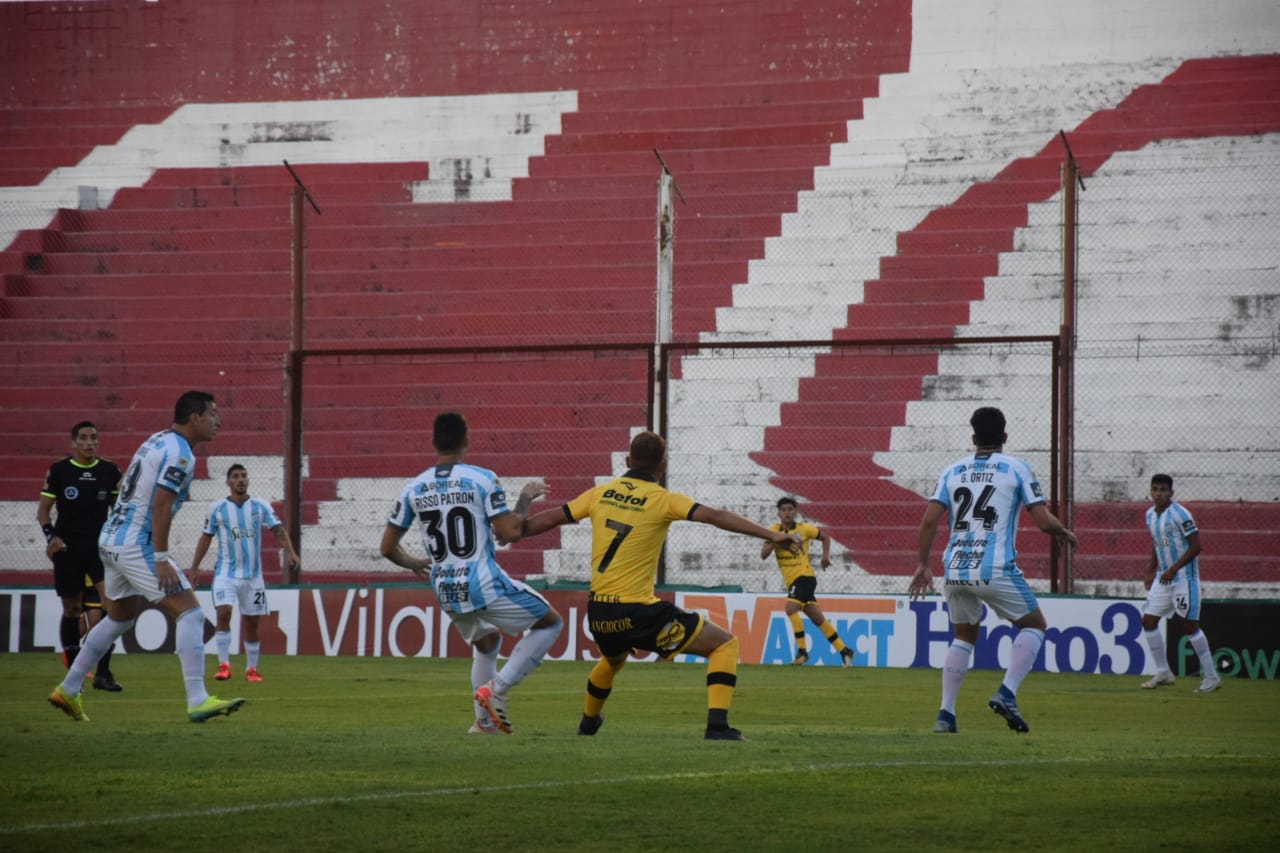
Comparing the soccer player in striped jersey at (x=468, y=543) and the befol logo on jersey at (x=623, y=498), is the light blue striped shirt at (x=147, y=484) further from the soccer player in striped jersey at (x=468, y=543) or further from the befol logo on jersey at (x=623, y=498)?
the befol logo on jersey at (x=623, y=498)

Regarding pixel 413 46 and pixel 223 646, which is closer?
pixel 223 646

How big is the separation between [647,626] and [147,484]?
3418 mm

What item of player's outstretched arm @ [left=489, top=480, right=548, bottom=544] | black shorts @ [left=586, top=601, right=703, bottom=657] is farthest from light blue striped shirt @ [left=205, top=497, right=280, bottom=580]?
black shorts @ [left=586, top=601, right=703, bottom=657]

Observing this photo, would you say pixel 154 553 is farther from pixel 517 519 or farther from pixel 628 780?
pixel 628 780

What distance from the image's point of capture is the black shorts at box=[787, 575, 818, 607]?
781 inches

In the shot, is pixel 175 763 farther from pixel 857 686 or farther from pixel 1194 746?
pixel 857 686

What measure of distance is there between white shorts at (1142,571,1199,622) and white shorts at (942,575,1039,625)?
661 cm

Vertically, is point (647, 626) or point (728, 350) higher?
point (728, 350)

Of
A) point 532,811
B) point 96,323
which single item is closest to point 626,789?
point 532,811

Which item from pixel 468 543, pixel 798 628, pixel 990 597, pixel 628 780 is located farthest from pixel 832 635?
pixel 628 780

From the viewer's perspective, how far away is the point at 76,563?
16.9 metres

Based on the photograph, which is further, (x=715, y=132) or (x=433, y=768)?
(x=715, y=132)

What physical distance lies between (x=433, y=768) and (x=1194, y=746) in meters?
4.70

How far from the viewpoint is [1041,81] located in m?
25.8
